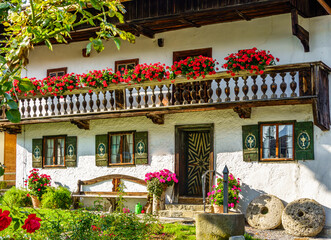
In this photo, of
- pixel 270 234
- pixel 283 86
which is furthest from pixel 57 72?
pixel 270 234

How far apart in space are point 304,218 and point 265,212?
114cm

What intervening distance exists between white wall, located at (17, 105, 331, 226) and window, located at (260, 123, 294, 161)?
19 centimetres

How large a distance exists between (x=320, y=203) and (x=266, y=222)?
143 cm

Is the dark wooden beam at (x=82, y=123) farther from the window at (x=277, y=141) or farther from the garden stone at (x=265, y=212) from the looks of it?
the garden stone at (x=265, y=212)

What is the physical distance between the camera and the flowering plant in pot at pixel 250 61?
1333cm

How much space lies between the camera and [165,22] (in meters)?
15.2

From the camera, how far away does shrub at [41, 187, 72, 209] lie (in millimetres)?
16531

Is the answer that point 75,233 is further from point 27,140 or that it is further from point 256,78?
point 27,140

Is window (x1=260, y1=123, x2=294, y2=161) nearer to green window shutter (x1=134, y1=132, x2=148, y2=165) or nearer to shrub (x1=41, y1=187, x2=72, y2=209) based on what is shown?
green window shutter (x1=134, y1=132, x2=148, y2=165)

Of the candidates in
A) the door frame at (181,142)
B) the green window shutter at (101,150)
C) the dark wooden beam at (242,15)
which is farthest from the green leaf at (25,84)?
the green window shutter at (101,150)

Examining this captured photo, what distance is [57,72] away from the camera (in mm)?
18172

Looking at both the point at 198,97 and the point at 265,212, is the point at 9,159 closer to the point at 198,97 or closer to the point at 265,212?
the point at 198,97

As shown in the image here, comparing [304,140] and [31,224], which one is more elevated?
[304,140]

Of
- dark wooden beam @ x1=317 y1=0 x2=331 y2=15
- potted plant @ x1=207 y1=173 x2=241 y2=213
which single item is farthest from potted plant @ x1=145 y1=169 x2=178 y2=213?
dark wooden beam @ x1=317 y1=0 x2=331 y2=15
